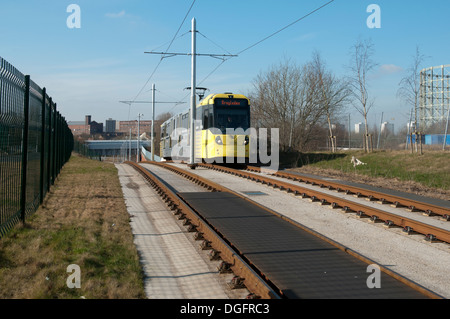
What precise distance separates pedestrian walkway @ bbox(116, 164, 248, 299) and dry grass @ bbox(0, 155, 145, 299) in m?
0.20

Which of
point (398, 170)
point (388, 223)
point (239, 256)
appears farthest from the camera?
point (398, 170)

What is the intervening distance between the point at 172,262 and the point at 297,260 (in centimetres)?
178

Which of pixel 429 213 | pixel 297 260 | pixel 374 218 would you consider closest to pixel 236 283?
pixel 297 260

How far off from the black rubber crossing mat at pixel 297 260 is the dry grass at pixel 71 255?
5.19ft

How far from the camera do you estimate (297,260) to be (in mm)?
5695

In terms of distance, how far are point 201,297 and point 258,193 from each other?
8667 mm

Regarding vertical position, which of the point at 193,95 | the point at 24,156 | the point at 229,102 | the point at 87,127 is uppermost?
the point at 87,127

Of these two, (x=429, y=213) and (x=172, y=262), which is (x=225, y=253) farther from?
(x=429, y=213)

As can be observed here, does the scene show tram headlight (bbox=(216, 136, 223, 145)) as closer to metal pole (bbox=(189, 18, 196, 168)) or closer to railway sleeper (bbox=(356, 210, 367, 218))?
metal pole (bbox=(189, 18, 196, 168))

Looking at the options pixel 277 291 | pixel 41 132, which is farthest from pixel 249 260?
pixel 41 132

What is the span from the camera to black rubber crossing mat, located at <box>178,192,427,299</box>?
461 centimetres

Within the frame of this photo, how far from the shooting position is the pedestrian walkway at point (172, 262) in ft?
16.3
